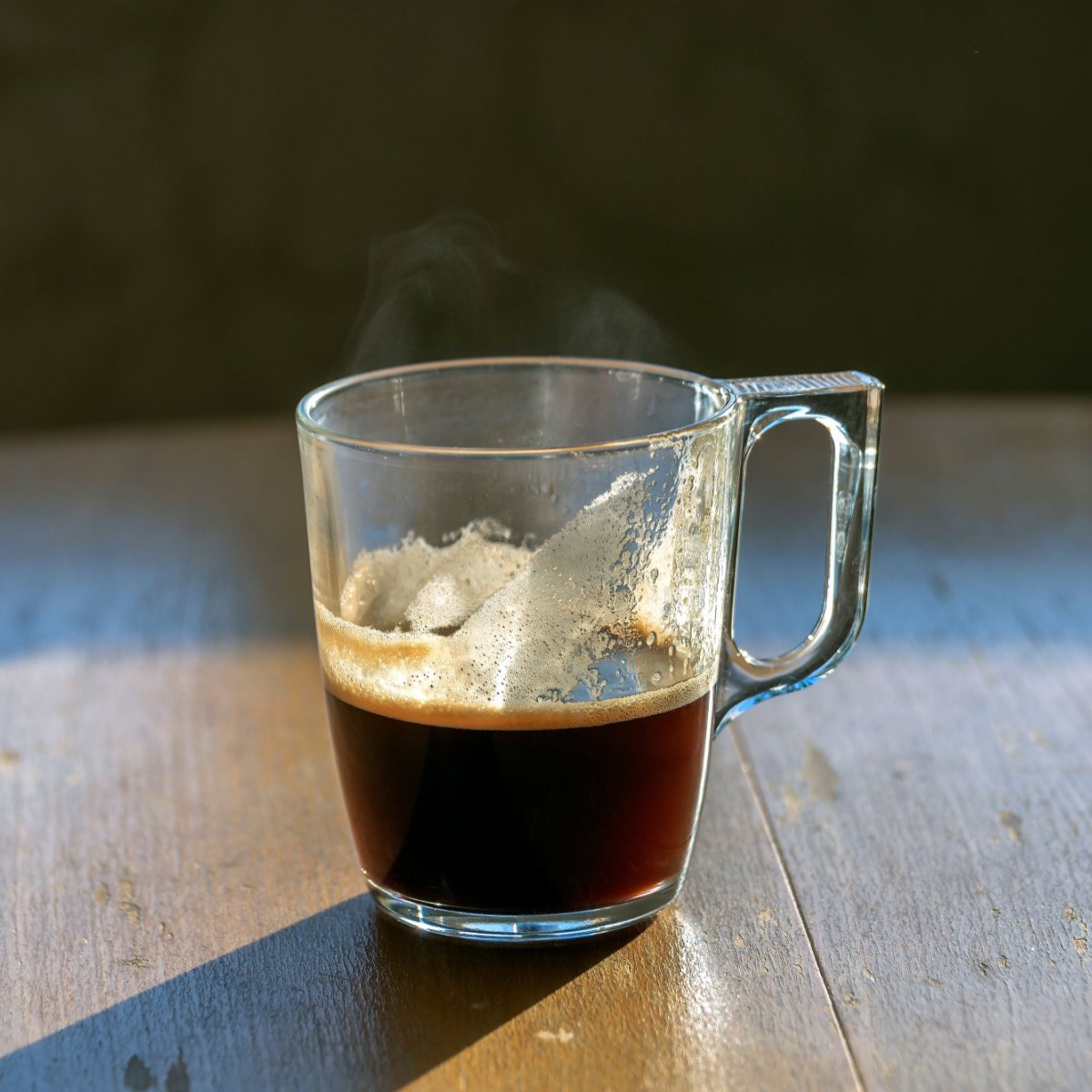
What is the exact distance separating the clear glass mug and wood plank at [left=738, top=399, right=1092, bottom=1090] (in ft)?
0.30

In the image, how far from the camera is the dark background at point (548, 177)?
1981mm

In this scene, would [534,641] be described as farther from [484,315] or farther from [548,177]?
[548,177]

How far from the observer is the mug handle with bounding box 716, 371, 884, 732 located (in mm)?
542

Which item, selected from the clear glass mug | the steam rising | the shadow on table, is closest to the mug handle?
the clear glass mug

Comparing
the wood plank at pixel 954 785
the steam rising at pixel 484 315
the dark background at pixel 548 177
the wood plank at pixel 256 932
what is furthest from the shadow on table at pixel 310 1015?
the dark background at pixel 548 177

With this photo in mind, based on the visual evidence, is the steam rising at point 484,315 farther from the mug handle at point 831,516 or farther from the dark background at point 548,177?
the mug handle at point 831,516

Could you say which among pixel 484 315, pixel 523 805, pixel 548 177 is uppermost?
pixel 523 805

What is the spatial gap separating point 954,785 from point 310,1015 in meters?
0.33

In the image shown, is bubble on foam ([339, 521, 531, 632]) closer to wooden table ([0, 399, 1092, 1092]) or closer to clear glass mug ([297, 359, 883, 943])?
clear glass mug ([297, 359, 883, 943])

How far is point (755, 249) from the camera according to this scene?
2.07m

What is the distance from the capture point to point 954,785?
0.65 meters

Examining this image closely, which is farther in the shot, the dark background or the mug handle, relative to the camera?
the dark background

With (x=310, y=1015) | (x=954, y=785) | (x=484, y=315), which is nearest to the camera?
(x=310, y=1015)

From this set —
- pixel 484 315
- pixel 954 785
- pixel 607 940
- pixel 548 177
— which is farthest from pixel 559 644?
pixel 548 177
